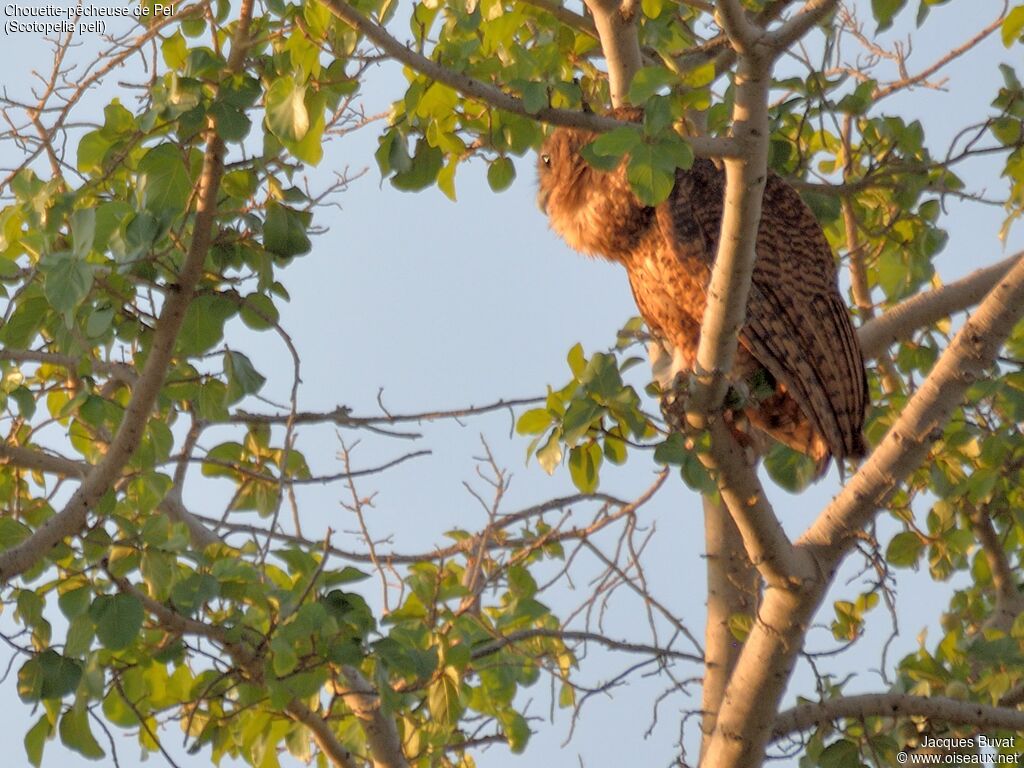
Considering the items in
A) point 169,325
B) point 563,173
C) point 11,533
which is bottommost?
point 11,533

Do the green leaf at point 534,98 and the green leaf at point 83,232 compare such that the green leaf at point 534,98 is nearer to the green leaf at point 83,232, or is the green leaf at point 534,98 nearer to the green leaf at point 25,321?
the green leaf at point 83,232

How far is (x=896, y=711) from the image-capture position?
3.32 m

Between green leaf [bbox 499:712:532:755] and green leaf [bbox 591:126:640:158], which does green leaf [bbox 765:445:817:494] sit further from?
green leaf [bbox 591:126:640:158]

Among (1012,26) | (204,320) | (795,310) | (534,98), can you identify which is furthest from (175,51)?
(1012,26)

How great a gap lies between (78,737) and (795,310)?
7.90 ft

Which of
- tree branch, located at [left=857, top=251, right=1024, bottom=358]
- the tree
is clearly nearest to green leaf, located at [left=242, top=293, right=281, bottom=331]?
the tree

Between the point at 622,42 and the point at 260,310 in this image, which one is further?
the point at 622,42

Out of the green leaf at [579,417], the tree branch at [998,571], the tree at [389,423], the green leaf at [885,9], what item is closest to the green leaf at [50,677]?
the tree at [389,423]

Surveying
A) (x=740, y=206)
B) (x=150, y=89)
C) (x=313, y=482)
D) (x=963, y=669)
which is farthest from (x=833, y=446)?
(x=150, y=89)

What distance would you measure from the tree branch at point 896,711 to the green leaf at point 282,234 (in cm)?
174

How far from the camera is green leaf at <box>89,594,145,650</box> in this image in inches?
109

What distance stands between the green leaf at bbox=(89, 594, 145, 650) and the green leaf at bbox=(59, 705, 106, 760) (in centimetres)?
28

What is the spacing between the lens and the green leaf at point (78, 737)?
2938 millimetres

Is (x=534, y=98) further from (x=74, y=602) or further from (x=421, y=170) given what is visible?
(x=74, y=602)
